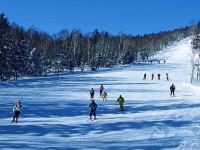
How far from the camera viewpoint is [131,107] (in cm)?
3925

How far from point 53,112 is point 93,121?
16.5 feet

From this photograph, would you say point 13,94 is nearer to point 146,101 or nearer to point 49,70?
point 146,101

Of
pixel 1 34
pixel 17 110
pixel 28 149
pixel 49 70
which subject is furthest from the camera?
pixel 49 70

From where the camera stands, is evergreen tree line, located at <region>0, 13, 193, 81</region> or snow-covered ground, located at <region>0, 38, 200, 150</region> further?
evergreen tree line, located at <region>0, 13, 193, 81</region>

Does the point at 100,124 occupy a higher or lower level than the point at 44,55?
lower

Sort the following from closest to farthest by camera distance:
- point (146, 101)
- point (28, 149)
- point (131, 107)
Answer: point (28, 149)
point (131, 107)
point (146, 101)

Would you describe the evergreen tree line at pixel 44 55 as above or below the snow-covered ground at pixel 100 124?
above

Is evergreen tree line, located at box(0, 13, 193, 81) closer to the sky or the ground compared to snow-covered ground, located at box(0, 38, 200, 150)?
closer to the sky

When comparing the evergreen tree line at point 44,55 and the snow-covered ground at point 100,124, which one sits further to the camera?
the evergreen tree line at point 44,55

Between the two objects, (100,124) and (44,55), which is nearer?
(100,124)

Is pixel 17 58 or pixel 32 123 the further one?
pixel 17 58

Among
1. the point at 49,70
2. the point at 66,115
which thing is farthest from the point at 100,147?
the point at 49,70

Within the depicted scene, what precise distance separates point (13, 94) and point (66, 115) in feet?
45.6

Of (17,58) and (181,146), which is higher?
(17,58)
